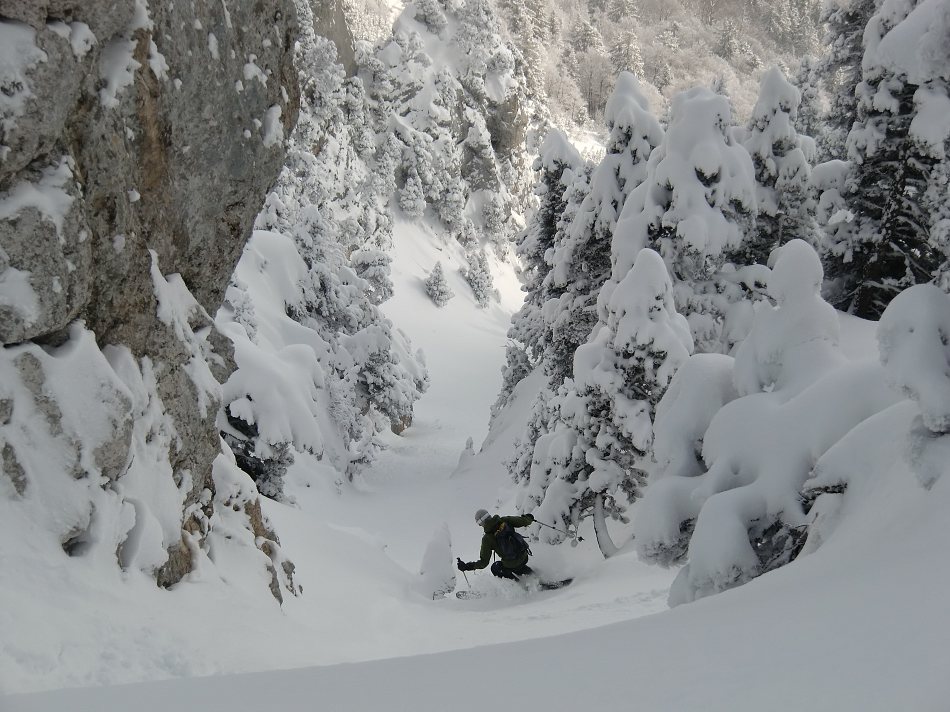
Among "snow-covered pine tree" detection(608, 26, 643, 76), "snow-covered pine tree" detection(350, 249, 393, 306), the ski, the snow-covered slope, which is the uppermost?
"snow-covered pine tree" detection(608, 26, 643, 76)

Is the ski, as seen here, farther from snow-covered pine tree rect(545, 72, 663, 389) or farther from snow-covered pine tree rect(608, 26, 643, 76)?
snow-covered pine tree rect(608, 26, 643, 76)

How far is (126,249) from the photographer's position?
5773 millimetres

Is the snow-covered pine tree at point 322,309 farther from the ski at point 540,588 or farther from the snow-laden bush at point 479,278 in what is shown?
the snow-laden bush at point 479,278

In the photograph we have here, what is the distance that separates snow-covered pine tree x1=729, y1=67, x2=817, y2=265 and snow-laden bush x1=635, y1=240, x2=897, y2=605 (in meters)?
8.98

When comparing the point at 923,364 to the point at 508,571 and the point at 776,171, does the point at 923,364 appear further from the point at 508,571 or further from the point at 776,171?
the point at 776,171

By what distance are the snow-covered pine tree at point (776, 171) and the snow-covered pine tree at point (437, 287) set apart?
28129 mm

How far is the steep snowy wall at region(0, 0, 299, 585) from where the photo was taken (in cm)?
461

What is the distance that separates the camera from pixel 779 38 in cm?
11769

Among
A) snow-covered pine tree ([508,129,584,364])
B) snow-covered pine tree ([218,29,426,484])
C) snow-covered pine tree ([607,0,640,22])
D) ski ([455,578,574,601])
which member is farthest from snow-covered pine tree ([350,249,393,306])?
snow-covered pine tree ([607,0,640,22])

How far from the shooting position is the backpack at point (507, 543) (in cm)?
1042

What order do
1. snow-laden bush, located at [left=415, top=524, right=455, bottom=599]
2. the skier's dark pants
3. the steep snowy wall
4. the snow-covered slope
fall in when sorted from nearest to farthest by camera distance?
the snow-covered slope < the steep snowy wall < the skier's dark pants < snow-laden bush, located at [left=415, top=524, right=455, bottom=599]

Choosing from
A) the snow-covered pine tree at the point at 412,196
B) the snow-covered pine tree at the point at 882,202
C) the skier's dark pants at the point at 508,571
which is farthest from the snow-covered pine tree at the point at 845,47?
the snow-covered pine tree at the point at 412,196

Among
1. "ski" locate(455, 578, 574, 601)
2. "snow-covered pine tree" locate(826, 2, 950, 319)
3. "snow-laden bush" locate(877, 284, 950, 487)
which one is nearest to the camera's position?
"snow-laden bush" locate(877, 284, 950, 487)

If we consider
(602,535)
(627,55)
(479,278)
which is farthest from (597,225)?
(627,55)
